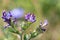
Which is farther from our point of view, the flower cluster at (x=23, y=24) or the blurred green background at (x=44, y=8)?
the blurred green background at (x=44, y=8)

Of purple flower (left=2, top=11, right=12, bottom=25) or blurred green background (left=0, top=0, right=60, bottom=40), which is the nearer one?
purple flower (left=2, top=11, right=12, bottom=25)

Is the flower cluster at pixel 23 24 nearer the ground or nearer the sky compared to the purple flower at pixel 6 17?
nearer the ground

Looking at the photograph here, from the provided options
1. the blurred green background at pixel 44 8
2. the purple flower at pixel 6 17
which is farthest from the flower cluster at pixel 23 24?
the blurred green background at pixel 44 8

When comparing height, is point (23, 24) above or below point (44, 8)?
below

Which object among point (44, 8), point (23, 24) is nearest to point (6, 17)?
point (23, 24)

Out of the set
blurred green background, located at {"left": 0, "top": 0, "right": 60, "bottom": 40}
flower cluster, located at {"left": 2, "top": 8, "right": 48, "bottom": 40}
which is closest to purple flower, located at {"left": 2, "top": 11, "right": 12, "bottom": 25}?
flower cluster, located at {"left": 2, "top": 8, "right": 48, "bottom": 40}

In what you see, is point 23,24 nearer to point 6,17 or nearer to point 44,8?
point 6,17

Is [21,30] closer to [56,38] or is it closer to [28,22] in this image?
[28,22]

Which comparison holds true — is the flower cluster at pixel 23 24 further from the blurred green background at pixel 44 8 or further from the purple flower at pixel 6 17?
the blurred green background at pixel 44 8

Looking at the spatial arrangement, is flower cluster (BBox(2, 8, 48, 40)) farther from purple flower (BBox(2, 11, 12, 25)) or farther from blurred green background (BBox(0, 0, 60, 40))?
blurred green background (BBox(0, 0, 60, 40))

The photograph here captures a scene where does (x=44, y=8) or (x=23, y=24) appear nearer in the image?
(x=23, y=24)

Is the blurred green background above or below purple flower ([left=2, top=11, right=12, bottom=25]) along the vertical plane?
above
